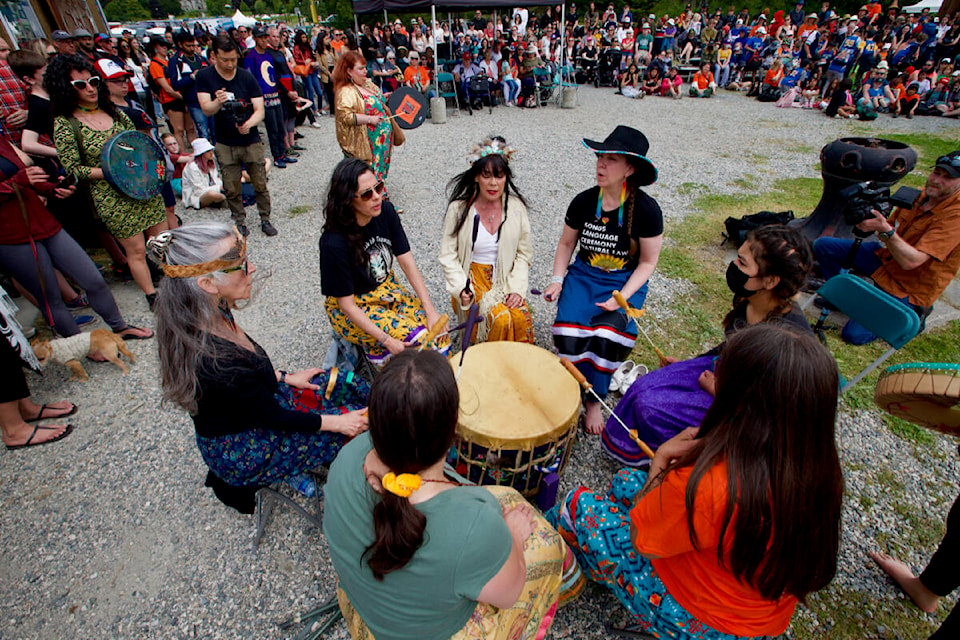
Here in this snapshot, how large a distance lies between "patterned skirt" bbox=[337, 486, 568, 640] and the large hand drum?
132 centimetres

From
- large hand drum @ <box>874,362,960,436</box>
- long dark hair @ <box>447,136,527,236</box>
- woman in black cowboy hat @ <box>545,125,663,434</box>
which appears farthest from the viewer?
long dark hair @ <box>447,136,527,236</box>

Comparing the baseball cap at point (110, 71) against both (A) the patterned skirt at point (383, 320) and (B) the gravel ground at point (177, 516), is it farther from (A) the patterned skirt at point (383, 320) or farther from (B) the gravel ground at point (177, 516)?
(A) the patterned skirt at point (383, 320)

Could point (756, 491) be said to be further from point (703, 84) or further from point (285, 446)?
point (703, 84)

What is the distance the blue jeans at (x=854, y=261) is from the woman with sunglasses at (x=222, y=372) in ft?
13.2

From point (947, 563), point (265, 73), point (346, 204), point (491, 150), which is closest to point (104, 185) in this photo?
point (346, 204)

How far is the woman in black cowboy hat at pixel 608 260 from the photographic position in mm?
2811

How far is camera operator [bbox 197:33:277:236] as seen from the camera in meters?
4.81

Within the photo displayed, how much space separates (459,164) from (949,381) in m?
7.27

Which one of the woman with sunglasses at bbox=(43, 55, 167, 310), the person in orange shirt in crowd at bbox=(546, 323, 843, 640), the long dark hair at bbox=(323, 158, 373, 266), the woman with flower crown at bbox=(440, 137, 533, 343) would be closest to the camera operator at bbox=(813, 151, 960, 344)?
the woman with flower crown at bbox=(440, 137, 533, 343)

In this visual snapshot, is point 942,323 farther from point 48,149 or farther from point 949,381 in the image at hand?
point 48,149

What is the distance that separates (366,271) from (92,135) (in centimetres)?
257

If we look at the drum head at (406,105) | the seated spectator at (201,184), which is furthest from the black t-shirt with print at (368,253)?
the seated spectator at (201,184)

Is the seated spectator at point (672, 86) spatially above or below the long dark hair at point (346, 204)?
below

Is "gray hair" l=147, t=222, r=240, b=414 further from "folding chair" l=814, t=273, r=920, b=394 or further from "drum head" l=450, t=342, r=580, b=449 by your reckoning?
"folding chair" l=814, t=273, r=920, b=394
